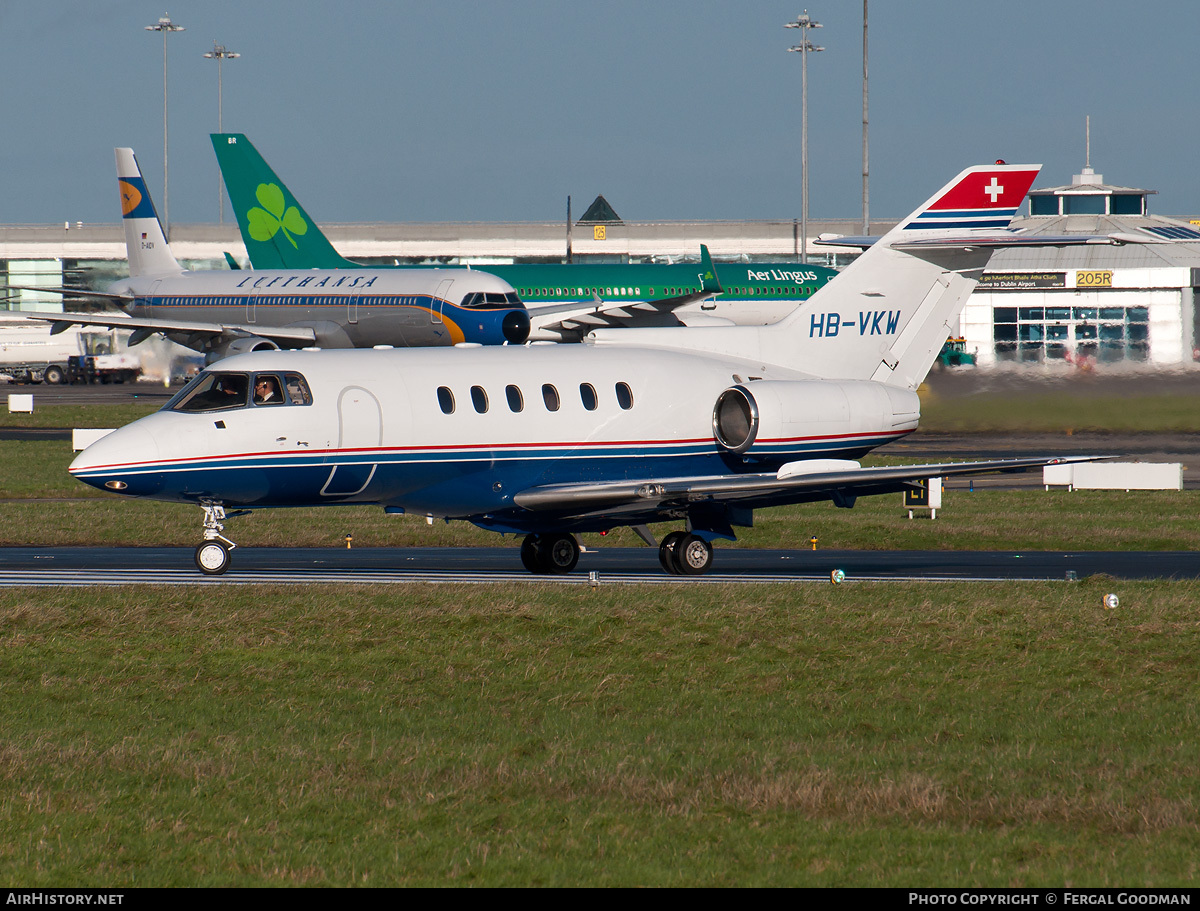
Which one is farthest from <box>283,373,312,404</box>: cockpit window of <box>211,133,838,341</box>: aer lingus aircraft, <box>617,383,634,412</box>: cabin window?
<box>211,133,838,341</box>: aer lingus aircraft

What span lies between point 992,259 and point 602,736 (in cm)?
9015

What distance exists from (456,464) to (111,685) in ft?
31.4

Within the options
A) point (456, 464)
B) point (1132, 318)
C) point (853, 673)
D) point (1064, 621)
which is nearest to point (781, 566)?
point (456, 464)

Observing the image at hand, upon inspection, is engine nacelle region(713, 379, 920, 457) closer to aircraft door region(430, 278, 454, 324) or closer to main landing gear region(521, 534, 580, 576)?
main landing gear region(521, 534, 580, 576)

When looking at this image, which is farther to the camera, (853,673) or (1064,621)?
(1064,621)

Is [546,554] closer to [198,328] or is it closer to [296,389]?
[296,389]

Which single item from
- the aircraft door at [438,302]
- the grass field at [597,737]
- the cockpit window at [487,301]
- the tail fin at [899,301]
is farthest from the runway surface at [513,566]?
the cockpit window at [487,301]

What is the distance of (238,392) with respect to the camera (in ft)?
77.8

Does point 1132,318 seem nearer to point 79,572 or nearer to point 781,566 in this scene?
point 781,566

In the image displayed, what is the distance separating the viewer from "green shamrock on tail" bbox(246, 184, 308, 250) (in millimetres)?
65438

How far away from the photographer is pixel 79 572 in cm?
2612

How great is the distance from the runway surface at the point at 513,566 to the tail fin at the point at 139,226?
127ft

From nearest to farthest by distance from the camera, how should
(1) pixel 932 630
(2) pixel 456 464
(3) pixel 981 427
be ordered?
1. (1) pixel 932 630
2. (2) pixel 456 464
3. (3) pixel 981 427

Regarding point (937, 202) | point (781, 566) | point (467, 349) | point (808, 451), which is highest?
point (937, 202)
